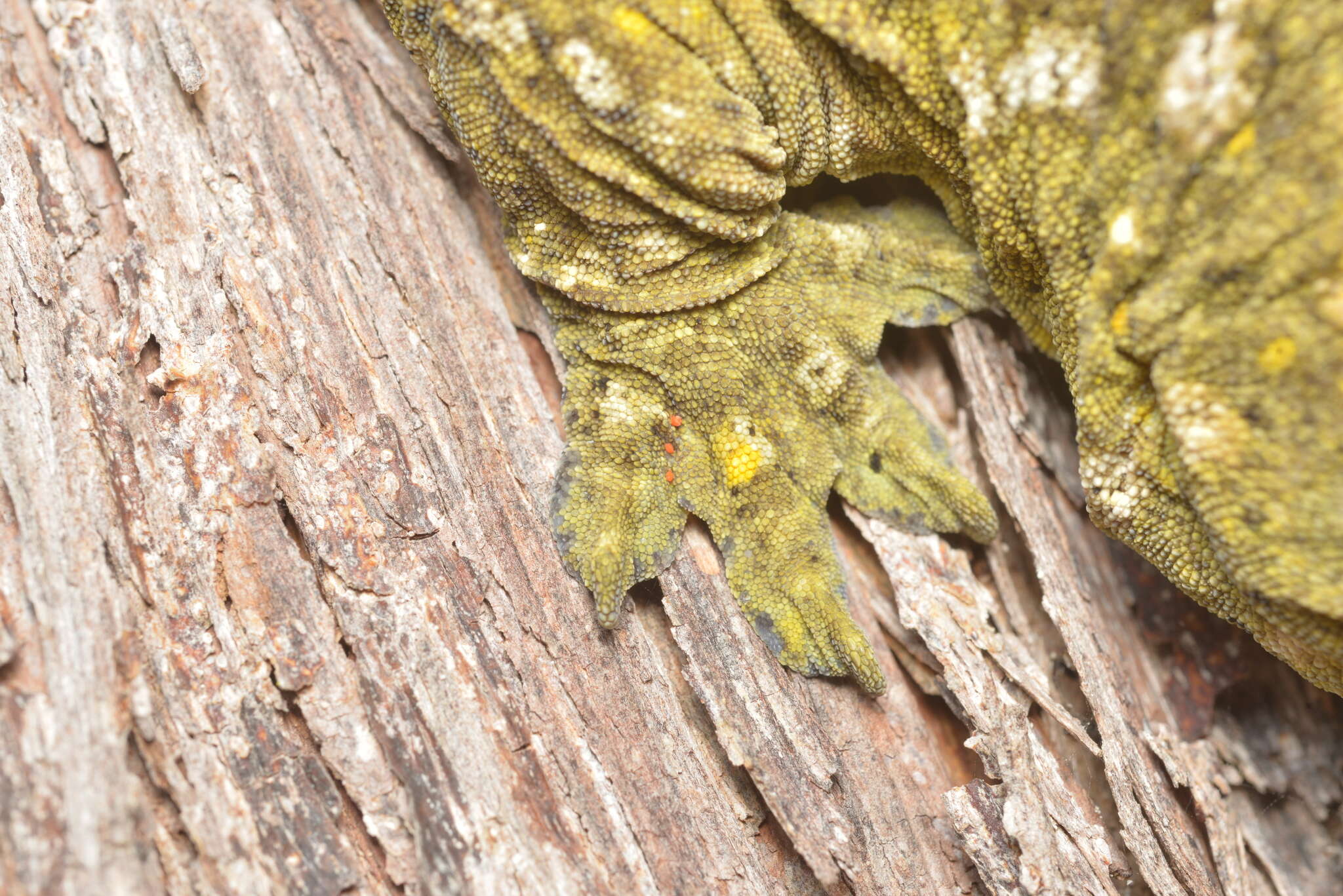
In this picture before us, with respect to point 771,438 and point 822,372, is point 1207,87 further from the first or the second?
point 771,438

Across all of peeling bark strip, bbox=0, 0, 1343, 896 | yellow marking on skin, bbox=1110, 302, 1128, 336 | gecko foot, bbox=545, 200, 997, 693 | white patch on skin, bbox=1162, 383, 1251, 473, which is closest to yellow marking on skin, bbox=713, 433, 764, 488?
gecko foot, bbox=545, 200, 997, 693

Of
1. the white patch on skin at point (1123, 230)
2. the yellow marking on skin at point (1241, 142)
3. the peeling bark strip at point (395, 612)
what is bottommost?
the peeling bark strip at point (395, 612)

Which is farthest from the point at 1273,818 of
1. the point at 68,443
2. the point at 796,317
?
the point at 68,443

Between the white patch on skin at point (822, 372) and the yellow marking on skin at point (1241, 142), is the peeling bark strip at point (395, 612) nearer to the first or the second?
the white patch on skin at point (822, 372)

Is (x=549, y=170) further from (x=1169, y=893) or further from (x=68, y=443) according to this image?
(x=1169, y=893)

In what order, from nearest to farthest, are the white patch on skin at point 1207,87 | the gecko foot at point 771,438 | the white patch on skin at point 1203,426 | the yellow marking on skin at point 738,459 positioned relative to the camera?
1. the white patch on skin at point 1207,87
2. the white patch on skin at point 1203,426
3. the gecko foot at point 771,438
4. the yellow marking on skin at point 738,459

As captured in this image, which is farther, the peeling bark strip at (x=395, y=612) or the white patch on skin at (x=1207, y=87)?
the peeling bark strip at (x=395, y=612)

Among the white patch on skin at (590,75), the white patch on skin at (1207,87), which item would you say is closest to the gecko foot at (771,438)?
the white patch on skin at (590,75)

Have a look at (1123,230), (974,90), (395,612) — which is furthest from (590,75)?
(395,612)
